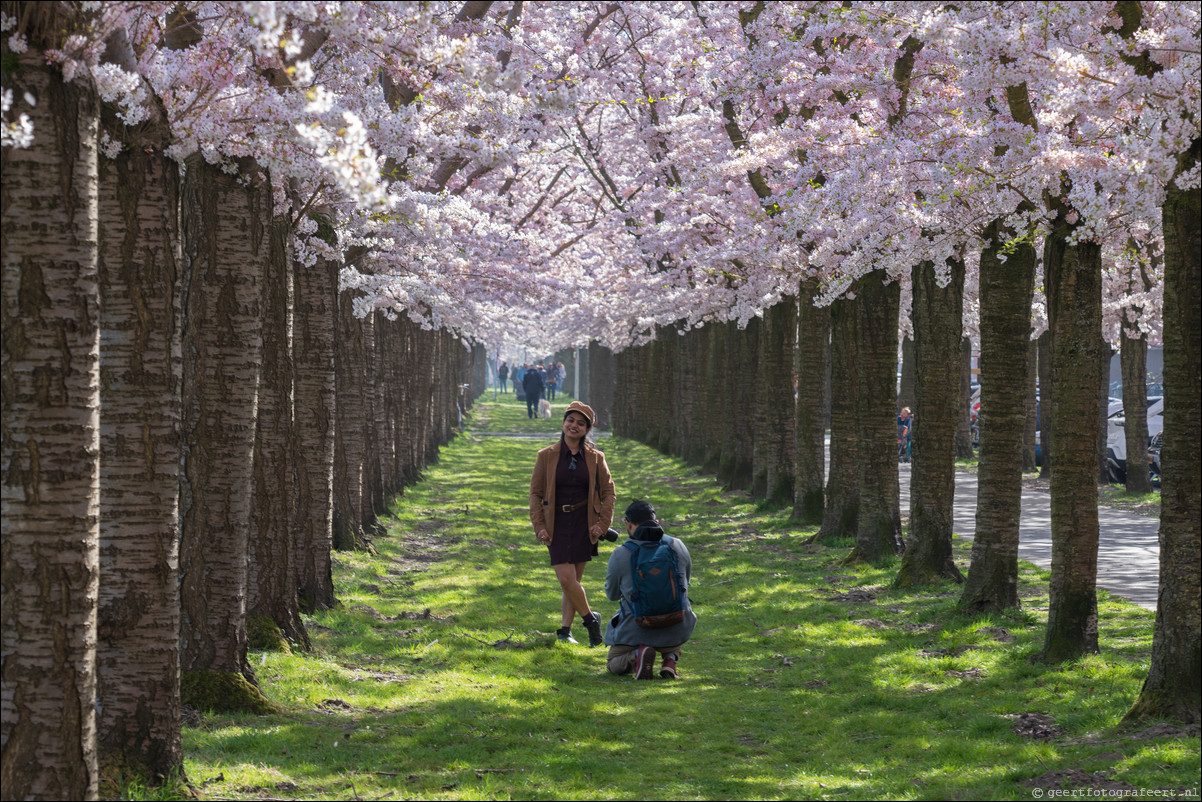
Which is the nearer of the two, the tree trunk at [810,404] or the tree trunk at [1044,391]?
the tree trunk at [810,404]

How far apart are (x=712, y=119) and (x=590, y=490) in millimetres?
13832

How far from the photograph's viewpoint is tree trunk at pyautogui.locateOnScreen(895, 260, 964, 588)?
13.9 meters

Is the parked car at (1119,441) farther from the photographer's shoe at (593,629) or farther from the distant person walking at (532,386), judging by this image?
the distant person walking at (532,386)

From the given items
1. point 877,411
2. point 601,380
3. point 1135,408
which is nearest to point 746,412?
point 1135,408

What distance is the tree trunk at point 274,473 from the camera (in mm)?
10523

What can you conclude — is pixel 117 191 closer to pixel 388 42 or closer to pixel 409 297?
pixel 388 42

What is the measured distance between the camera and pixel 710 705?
9500mm

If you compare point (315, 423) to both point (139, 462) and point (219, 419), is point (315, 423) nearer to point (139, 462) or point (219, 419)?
point (219, 419)

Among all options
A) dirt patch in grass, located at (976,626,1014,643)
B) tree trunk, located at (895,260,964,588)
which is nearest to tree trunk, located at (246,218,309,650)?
dirt patch in grass, located at (976,626,1014,643)

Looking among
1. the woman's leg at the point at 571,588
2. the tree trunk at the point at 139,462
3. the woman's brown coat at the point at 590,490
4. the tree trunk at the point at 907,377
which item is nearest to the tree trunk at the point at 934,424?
the woman's brown coat at the point at 590,490

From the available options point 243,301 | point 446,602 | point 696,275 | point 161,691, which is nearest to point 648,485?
point 696,275

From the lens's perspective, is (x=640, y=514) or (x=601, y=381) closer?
(x=640, y=514)

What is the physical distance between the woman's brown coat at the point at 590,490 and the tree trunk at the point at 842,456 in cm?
744

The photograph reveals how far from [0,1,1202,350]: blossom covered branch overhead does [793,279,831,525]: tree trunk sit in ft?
2.47
